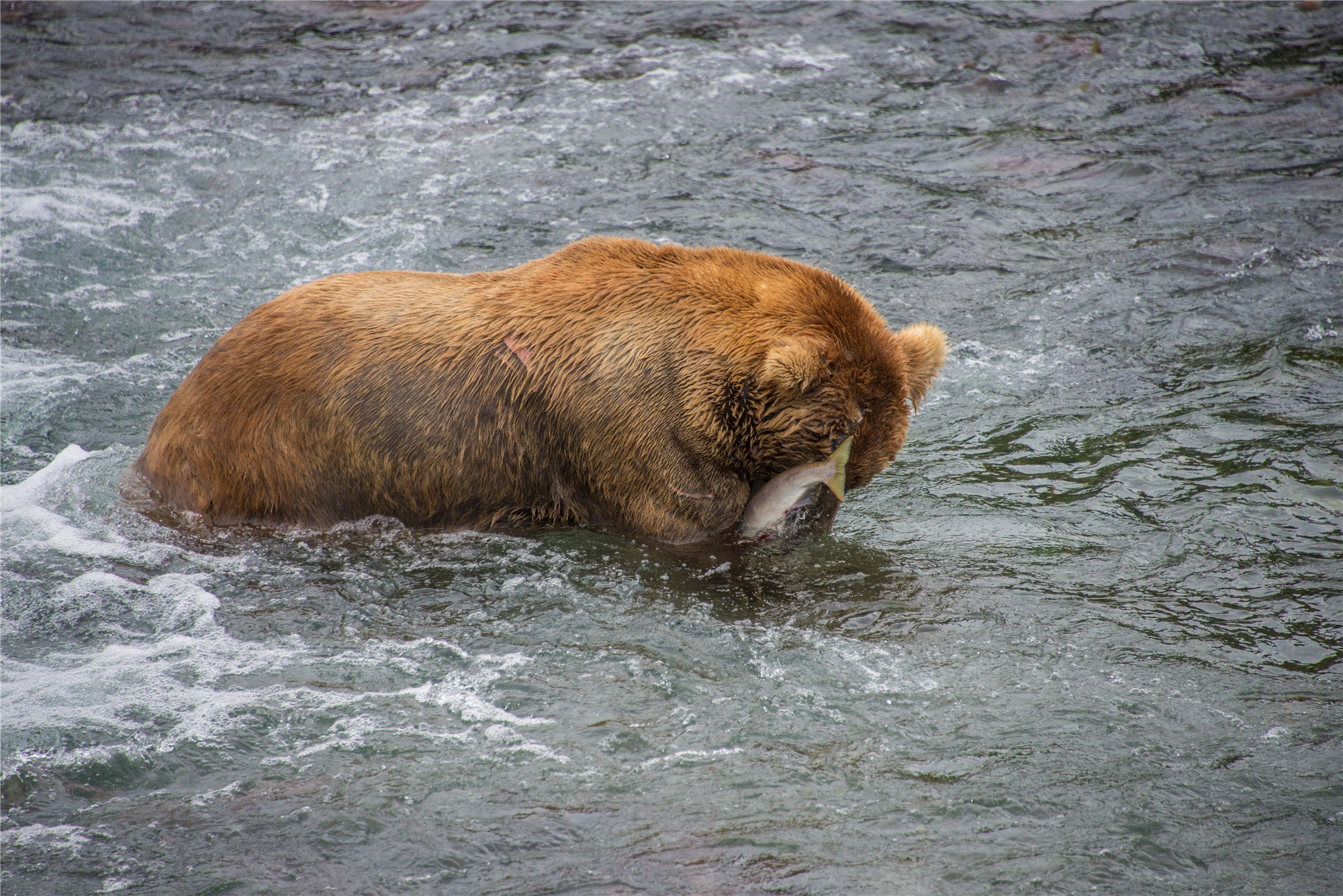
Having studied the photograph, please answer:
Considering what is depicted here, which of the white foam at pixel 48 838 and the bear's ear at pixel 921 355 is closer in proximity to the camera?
the white foam at pixel 48 838

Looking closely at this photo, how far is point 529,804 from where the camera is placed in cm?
331

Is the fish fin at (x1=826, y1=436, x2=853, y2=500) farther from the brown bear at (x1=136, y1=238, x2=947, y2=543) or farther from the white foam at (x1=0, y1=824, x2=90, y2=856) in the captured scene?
the white foam at (x1=0, y1=824, x2=90, y2=856)

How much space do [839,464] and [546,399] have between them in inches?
51.0

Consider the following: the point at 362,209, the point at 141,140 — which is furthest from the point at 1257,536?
the point at 141,140

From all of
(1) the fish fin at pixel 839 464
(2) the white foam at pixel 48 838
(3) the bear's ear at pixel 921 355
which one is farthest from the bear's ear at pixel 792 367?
(2) the white foam at pixel 48 838

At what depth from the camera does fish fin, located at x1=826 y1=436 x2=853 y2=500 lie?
451 centimetres

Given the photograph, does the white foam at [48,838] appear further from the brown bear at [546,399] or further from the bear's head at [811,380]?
the bear's head at [811,380]

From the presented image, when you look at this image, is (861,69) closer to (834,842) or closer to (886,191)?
(886,191)

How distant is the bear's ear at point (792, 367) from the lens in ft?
14.4

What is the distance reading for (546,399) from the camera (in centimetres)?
473

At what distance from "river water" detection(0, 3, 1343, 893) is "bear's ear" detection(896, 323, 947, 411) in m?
0.68

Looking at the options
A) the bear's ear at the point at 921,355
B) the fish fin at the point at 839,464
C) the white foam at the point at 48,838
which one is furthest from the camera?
the bear's ear at the point at 921,355

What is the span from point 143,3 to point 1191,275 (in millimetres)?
11943

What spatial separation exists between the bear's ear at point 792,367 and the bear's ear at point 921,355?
0.60m
